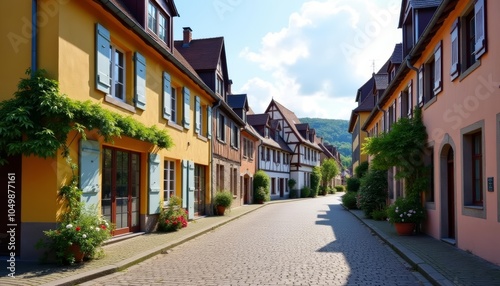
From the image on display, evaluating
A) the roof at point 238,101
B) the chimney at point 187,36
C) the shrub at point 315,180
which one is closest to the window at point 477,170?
the chimney at point 187,36

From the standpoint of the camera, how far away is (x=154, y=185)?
44.5 feet

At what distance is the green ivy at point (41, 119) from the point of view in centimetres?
793

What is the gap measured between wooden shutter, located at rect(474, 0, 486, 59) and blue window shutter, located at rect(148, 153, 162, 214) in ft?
28.7

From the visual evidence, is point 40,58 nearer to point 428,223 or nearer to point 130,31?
point 130,31

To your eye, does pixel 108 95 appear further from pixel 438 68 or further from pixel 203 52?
pixel 203 52

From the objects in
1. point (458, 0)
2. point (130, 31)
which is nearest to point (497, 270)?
point (458, 0)

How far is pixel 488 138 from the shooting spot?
28.7 feet

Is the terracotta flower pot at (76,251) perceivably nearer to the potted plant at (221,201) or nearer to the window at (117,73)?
the window at (117,73)

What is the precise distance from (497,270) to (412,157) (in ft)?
22.2

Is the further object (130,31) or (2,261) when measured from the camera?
(130,31)

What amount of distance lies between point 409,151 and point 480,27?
578 centimetres

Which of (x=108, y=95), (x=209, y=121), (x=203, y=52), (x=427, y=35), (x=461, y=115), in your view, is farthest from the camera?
(x=203, y=52)

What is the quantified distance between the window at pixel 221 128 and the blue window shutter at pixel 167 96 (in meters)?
7.62

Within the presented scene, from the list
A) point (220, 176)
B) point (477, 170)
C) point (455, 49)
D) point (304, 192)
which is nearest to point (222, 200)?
point (220, 176)
